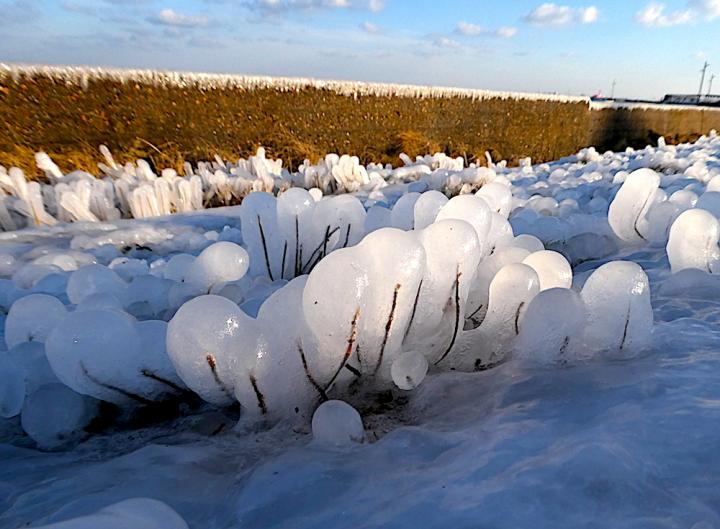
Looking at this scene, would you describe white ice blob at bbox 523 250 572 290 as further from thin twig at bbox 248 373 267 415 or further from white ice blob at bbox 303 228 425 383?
thin twig at bbox 248 373 267 415

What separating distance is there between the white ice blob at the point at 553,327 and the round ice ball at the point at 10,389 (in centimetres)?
76

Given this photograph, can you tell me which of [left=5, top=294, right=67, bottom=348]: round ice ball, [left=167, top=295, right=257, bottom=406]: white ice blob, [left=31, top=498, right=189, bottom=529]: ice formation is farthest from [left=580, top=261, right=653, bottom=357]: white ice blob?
[left=5, top=294, right=67, bottom=348]: round ice ball

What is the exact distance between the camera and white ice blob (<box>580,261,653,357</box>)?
2.70 ft

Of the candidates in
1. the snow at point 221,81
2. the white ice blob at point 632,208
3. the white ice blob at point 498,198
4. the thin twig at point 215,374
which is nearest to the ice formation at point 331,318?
the thin twig at point 215,374

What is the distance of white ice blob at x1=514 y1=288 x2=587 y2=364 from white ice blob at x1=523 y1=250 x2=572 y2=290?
103 mm

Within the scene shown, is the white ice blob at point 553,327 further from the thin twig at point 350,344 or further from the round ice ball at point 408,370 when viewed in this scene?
the thin twig at point 350,344

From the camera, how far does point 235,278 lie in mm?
1275

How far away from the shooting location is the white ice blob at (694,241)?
3.89 ft

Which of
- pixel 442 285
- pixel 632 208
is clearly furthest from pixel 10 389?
pixel 632 208

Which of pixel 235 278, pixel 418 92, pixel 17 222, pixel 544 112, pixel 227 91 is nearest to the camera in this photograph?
pixel 235 278

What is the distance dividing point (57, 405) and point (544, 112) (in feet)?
29.7

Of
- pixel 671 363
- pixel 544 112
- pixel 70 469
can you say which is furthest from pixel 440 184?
pixel 544 112

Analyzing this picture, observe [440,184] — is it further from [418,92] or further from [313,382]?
[418,92]

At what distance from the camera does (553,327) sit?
817 millimetres
